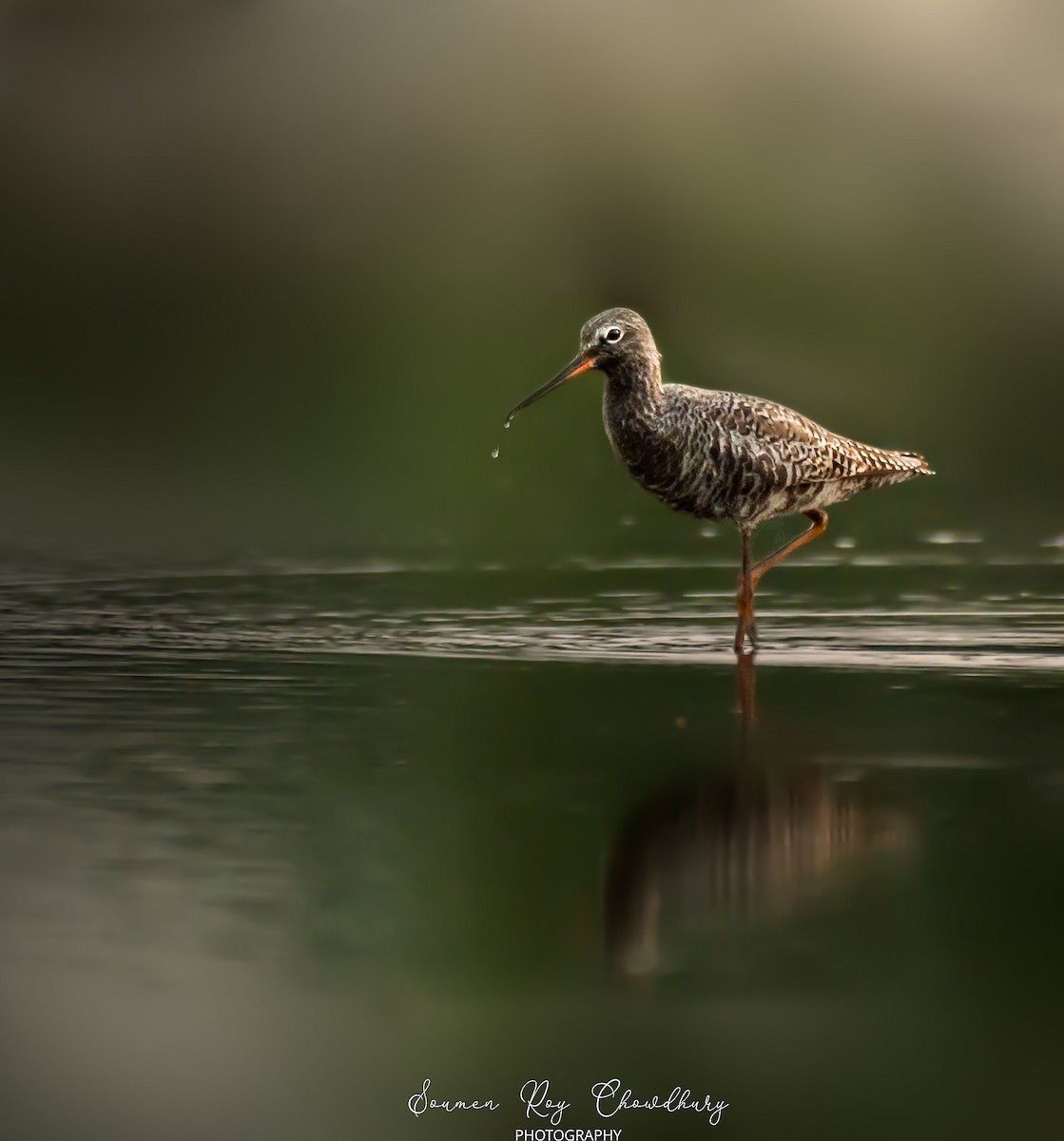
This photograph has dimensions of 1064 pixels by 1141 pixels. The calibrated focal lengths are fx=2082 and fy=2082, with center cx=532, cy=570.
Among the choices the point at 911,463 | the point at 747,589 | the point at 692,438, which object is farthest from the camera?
the point at 911,463

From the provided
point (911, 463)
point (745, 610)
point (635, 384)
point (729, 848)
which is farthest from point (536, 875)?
point (911, 463)

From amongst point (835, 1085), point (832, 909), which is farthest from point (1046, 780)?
point (835, 1085)

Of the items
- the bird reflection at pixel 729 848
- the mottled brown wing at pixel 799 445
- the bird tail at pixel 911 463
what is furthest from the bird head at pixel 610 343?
the bird reflection at pixel 729 848

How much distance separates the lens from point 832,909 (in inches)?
234

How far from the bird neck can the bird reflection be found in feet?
12.6

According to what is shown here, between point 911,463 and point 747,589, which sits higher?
point 911,463

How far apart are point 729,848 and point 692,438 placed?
192 inches

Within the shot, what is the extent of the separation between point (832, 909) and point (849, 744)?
2.08 m

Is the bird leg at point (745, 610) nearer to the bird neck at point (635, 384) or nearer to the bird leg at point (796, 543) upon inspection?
the bird leg at point (796, 543)

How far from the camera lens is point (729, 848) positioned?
6422 millimetres

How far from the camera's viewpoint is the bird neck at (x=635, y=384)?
36.4ft

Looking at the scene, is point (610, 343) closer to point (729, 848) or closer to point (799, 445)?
point (799, 445)

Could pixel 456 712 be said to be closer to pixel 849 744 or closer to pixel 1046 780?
pixel 849 744

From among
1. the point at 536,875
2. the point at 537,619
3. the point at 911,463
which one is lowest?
the point at 536,875
